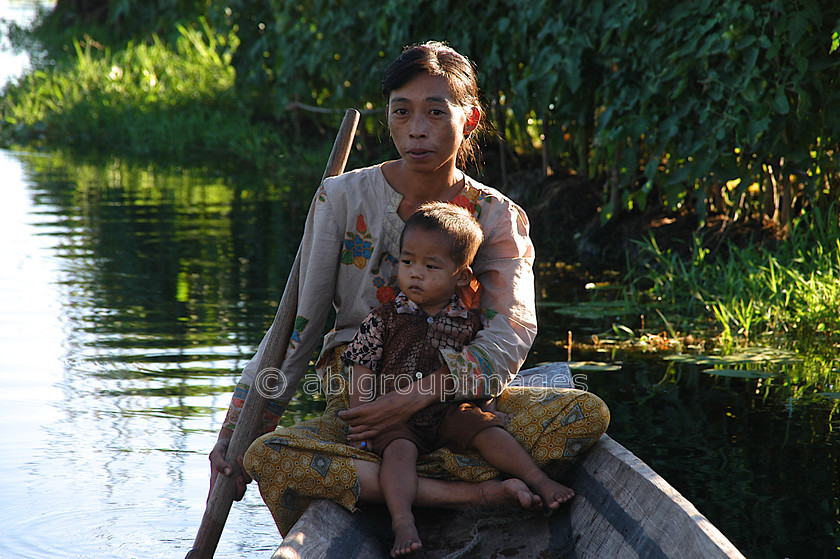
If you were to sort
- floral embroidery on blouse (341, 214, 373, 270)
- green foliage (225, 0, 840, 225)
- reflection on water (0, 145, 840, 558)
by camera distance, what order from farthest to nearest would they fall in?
green foliage (225, 0, 840, 225) < reflection on water (0, 145, 840, 558) < floral embroidery on blouse (341, 214, 373, 270)

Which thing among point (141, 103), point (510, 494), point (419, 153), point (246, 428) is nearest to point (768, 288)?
point (419, 153)

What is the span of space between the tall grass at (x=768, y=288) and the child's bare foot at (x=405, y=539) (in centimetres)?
310

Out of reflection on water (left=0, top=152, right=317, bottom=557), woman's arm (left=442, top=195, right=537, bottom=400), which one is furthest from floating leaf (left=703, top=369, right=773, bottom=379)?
woman's arm (left=442, top=195, right=537, bottom=400)

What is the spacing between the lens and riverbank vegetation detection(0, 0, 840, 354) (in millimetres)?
5094

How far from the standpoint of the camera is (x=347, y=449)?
254 cm

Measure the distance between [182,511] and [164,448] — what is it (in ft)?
1.93

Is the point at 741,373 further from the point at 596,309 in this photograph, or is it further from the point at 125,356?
the point at 125,356

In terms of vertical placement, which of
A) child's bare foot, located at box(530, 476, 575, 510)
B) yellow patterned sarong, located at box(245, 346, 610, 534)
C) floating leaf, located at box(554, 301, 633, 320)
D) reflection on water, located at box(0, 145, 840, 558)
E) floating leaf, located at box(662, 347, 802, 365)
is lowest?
reflection on water, located at box(0, 145, 840, 558)

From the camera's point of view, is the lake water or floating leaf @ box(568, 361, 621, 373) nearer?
the lake water

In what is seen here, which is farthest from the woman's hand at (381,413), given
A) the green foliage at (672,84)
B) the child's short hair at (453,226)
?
the green foliage at (672,84)

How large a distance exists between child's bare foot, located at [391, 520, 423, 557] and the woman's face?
0.94 metres

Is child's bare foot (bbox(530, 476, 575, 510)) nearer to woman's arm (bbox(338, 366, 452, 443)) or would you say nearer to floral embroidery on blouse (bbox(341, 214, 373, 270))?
woman's arm (bbox(338, 366, 452, 443))

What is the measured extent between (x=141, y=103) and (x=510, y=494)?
13.0 meters

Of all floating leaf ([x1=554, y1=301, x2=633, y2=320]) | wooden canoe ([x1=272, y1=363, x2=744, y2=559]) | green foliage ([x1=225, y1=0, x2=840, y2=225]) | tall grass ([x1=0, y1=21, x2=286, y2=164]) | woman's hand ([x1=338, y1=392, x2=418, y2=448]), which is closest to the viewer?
wooden canoe ([x1=272, y1=363, x2=744, y2=559])
